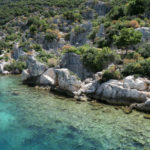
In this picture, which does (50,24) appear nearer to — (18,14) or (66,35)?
(66,35)

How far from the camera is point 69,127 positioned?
49.3ft

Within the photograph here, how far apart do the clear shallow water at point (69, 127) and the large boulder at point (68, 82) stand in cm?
375

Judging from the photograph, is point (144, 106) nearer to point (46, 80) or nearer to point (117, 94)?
point (117, 94)

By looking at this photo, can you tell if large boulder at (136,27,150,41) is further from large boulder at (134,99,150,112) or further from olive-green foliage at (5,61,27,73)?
olive-green foliage at (5,61,27,73)

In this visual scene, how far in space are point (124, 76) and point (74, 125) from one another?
1221 centimetres

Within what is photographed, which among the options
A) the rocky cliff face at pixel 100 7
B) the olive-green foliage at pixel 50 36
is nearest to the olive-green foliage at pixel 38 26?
the olive-green foliage at pixel 50 36

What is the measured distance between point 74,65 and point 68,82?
20.5 feet

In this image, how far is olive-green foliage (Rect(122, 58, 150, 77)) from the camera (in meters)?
22.1

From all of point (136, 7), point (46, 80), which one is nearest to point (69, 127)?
point (46, 80)

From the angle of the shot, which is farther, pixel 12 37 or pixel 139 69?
pixel 12 37

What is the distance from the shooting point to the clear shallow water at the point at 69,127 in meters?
12.3

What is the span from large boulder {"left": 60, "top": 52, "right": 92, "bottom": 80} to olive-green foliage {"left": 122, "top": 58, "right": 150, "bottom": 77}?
856 cm

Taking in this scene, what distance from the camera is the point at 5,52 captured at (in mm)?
66188

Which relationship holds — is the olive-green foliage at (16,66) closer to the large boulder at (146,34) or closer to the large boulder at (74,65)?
the large boulder at (74,65)
